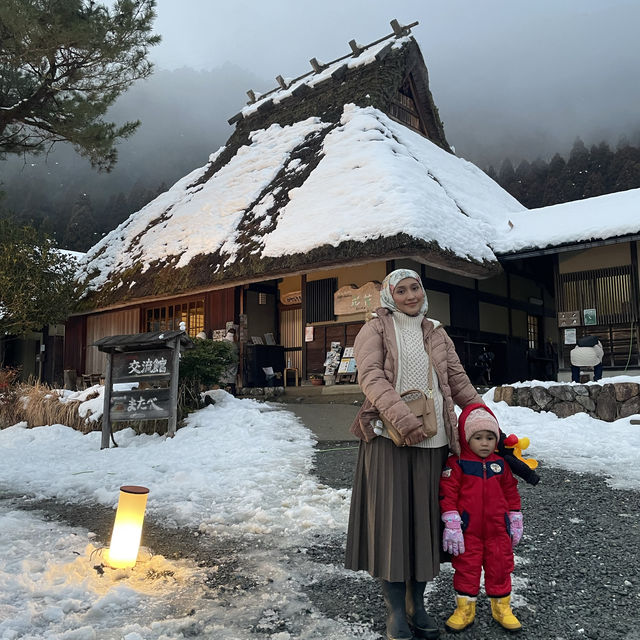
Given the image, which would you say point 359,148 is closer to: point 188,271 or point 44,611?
point 188,271

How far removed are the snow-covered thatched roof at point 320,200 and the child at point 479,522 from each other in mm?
5924

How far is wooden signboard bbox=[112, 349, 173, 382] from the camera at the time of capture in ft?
21.9

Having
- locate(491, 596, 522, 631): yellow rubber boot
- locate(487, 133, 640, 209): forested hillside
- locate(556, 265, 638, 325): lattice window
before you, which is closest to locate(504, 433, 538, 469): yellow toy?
locate(491, 596, 522, 631): yellow rubber boot

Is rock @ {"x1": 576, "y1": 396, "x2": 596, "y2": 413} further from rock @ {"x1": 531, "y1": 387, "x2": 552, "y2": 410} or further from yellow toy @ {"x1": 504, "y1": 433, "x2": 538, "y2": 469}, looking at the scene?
yellow toy @ {"x1": 504, "y1": 433, "x2": 538, "y2": 469}

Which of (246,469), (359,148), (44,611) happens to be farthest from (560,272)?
(44,611)

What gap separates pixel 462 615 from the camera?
2256 millimetres

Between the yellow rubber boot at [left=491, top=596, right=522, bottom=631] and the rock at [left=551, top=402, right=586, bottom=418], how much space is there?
521cm

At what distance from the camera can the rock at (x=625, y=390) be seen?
6589 millimetres

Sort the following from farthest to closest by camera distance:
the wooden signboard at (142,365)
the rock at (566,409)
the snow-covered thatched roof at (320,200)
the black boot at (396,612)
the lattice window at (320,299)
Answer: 1. the lattice window at (320,299)
2. the snow-covered thatched roof at (320,200)
3. the rock at (566,409)
4. the wooden signboard at (142,365)
5. the black boot at (396,612)

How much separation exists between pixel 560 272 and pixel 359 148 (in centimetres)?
425

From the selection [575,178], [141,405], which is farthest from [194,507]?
[575,178]

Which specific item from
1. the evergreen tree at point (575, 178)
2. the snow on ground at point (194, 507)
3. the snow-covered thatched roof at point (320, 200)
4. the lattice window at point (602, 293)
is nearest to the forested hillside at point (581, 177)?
the evergreen tree at point (575, 178)

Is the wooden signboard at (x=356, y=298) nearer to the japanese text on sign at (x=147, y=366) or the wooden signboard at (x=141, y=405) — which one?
the japanese text on sign at (x=147, y=366)

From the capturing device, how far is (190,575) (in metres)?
2.88
